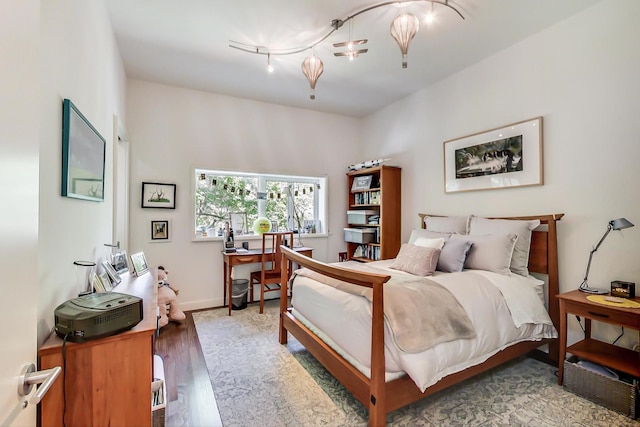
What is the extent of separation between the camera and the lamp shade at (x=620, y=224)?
197 centimetres

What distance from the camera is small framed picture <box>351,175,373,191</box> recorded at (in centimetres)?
427

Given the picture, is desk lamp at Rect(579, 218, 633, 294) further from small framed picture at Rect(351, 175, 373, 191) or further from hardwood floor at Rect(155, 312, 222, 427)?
hardwood floor at Rect(155, 312, 222, 427)

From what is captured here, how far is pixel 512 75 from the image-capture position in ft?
9.15

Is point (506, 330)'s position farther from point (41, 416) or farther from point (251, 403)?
point (41, 416)

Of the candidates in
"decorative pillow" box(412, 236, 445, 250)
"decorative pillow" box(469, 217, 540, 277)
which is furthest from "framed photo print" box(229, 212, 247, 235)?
"decorative pillow" box(469, 217, 540, 277)

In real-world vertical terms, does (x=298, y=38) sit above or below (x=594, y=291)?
above

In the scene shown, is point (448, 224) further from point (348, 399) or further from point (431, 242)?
point (348, 399)

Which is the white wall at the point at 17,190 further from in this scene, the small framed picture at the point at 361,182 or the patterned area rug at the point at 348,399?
the small framed picture at the point at 361,182

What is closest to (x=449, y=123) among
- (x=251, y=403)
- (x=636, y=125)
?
(x=636, y=125)

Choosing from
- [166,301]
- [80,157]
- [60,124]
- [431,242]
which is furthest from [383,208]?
[60,124]

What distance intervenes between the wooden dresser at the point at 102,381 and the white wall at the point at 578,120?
3014 mm

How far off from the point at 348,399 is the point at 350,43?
2514 millimetres

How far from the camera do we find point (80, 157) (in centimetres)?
160

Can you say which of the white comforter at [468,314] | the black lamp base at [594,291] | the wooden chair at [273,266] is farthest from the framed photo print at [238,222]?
the black lamp base at [594,291]
